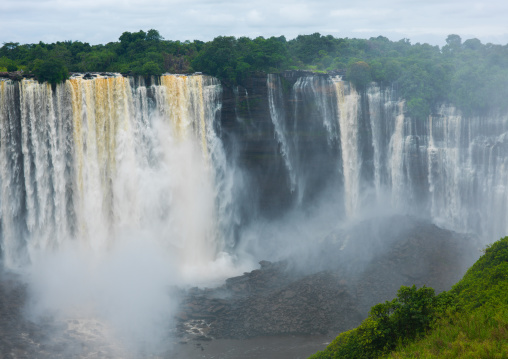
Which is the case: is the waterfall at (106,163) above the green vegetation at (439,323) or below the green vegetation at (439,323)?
above

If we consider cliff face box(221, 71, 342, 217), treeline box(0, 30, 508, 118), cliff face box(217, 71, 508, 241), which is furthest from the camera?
cliff face box(221, 71, 342, 217)

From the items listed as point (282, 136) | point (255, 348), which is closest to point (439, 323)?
point (255, 348)

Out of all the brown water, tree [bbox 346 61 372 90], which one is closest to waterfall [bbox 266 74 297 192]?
tree [bbox 346 61 372 90]

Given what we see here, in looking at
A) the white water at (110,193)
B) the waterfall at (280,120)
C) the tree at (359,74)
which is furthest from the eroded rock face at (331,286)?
the tree at (359,74)

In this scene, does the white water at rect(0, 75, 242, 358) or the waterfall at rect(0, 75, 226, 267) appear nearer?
the white water at rect(0, 75, 242, 358)

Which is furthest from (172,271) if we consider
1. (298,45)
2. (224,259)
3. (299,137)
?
(298,45)

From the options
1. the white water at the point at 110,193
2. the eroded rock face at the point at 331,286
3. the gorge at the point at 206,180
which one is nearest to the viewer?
the eroded rock face at the point at 331,286

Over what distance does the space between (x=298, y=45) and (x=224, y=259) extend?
83.5 ft

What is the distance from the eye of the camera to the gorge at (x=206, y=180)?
1436 inches

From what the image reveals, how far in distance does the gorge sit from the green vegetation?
11.7 m

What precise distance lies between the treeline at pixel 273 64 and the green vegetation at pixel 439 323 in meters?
20.7

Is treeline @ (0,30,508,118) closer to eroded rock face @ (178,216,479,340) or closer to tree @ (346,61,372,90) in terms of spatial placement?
tree @ (346,61,372,90)

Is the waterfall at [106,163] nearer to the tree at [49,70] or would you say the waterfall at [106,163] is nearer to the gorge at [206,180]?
the gorge at [206,180]

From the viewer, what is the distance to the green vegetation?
1964 centimetres
